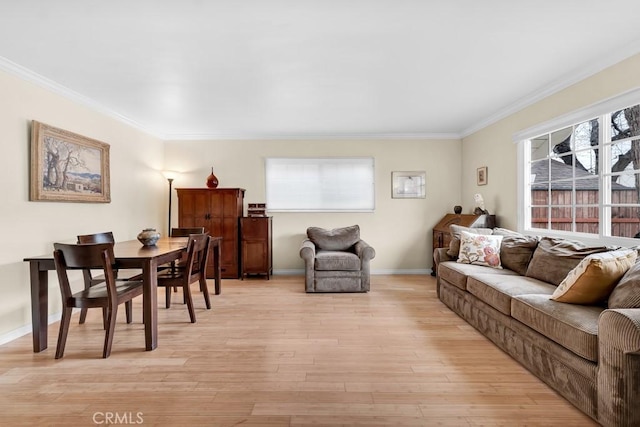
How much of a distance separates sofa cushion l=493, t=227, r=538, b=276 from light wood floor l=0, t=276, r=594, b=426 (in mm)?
831

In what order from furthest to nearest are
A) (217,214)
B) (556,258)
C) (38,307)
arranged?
(217,214), (556,258), (38,307)

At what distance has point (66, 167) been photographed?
3.43m

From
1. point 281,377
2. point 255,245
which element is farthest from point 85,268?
point 255,245

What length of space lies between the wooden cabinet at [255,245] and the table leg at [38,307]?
2.73 m

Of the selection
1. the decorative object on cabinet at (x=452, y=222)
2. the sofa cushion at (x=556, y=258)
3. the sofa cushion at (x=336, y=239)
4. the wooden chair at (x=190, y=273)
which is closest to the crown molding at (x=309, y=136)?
the decorative object on cabinet at (x=452, y=222)

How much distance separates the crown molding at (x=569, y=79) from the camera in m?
2.64

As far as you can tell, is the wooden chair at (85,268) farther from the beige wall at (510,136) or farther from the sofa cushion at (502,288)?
the beige wall at (510,136)

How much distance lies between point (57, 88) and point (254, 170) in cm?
280

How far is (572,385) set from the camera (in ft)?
6.18

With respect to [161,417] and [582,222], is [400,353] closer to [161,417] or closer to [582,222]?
[161,417]

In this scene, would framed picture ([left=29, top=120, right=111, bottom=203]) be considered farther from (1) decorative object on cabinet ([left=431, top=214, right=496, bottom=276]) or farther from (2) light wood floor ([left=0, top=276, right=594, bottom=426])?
(1) decorative object on cabinet ([left=431, top=214, right=496, bottom=276])

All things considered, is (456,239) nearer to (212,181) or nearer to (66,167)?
(212,181)

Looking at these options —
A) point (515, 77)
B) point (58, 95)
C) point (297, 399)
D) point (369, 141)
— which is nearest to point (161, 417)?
point (297, 399)

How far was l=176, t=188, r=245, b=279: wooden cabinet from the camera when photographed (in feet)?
16.9
